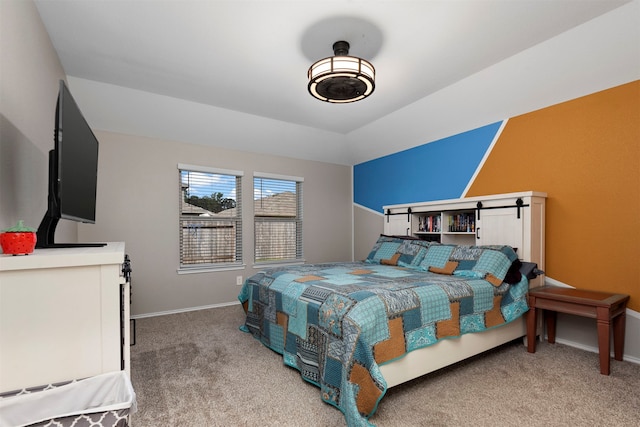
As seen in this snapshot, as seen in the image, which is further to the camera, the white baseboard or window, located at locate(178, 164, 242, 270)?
window, located at locate(178, 164, 242, 270)

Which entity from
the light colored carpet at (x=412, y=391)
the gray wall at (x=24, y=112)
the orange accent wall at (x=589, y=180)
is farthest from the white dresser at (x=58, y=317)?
the orange accent wall at (x=589, y=180)

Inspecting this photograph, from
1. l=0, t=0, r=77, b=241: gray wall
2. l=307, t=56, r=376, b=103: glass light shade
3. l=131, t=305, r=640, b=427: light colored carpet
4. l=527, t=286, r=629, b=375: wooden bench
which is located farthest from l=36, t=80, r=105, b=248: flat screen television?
l=527, t=286, r=629, b=375: wooden bench

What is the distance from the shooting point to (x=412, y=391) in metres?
2.05

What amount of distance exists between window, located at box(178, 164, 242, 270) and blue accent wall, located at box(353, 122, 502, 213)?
6.98 ft

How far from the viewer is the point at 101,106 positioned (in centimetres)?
341

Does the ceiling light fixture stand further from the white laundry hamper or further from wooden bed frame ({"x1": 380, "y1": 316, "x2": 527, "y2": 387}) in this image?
the white laundry hamper

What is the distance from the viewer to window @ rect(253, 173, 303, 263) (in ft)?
15.5

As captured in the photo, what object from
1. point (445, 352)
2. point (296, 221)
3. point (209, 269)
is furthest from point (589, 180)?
point (209, 269)

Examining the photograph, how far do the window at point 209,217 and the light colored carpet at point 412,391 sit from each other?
160cm

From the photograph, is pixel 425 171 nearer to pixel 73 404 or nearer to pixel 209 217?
pixel 209 217

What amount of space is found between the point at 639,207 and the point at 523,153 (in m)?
1.05

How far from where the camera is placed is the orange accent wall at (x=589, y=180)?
2543mm

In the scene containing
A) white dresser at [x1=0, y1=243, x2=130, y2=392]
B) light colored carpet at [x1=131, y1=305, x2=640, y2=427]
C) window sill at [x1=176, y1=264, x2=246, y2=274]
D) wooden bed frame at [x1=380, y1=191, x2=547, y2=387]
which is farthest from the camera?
window sill at [x1=176, y1=264, x2=246, y2=274]

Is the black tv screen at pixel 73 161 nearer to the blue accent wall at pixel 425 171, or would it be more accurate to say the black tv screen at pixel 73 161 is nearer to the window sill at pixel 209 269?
the window sill at pixel 209 269
